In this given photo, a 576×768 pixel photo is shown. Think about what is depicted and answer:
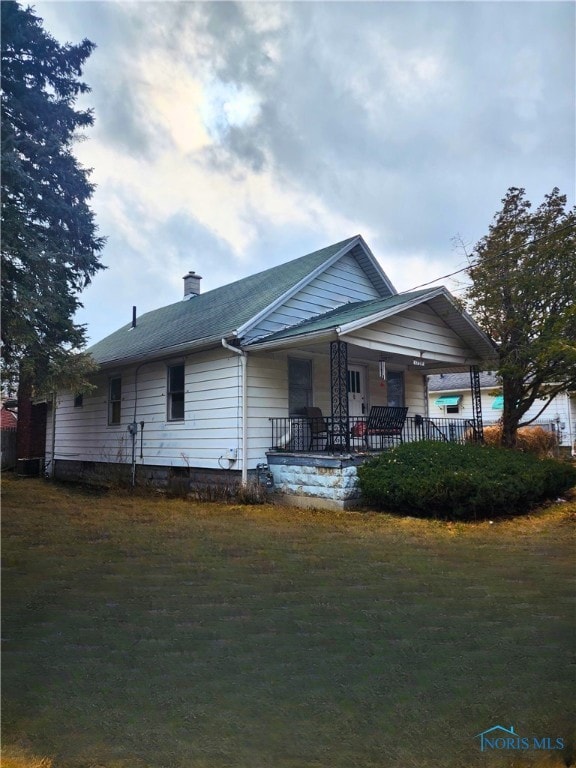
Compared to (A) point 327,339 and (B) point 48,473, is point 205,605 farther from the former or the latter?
(B) point 48,473

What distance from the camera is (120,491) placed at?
12.0 metres

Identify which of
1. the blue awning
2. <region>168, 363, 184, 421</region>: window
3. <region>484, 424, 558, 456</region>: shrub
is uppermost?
the blue awning

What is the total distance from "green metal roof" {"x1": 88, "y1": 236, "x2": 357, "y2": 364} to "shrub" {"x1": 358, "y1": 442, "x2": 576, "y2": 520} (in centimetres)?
421

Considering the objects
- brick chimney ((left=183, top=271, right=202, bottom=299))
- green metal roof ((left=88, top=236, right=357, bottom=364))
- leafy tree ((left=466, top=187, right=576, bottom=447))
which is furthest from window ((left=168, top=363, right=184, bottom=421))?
leafy tree ((left=466, top=187, right=576, bottom=447))

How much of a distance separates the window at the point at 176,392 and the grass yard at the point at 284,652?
6005mm

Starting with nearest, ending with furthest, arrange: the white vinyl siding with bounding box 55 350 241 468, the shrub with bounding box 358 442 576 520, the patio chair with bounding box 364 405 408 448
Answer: the shrub with bounding box 358 442 576 520 → the patio chair with bounding box 364 405 408 448 → the white vinyl siding with bounding box 55 350 241 468

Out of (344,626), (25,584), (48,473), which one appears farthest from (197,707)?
(48,473)

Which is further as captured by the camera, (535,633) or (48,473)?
(48,473)

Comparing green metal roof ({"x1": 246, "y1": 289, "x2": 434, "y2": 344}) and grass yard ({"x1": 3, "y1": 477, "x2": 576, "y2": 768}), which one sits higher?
green metal roof ({"x1": 246, "y1": 289, "x2": 434, "y2": 344})

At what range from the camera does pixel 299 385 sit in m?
11.8

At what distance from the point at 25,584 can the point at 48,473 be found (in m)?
14.1

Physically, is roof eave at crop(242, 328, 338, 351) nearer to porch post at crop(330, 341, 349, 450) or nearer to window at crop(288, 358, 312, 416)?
porch post at crop(330, 341, 349, 450)

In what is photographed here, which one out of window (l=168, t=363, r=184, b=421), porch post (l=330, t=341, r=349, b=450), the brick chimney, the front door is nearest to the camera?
porch post (l=330, t=341, r=349, b=450)

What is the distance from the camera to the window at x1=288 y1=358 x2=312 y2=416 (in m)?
11.5
